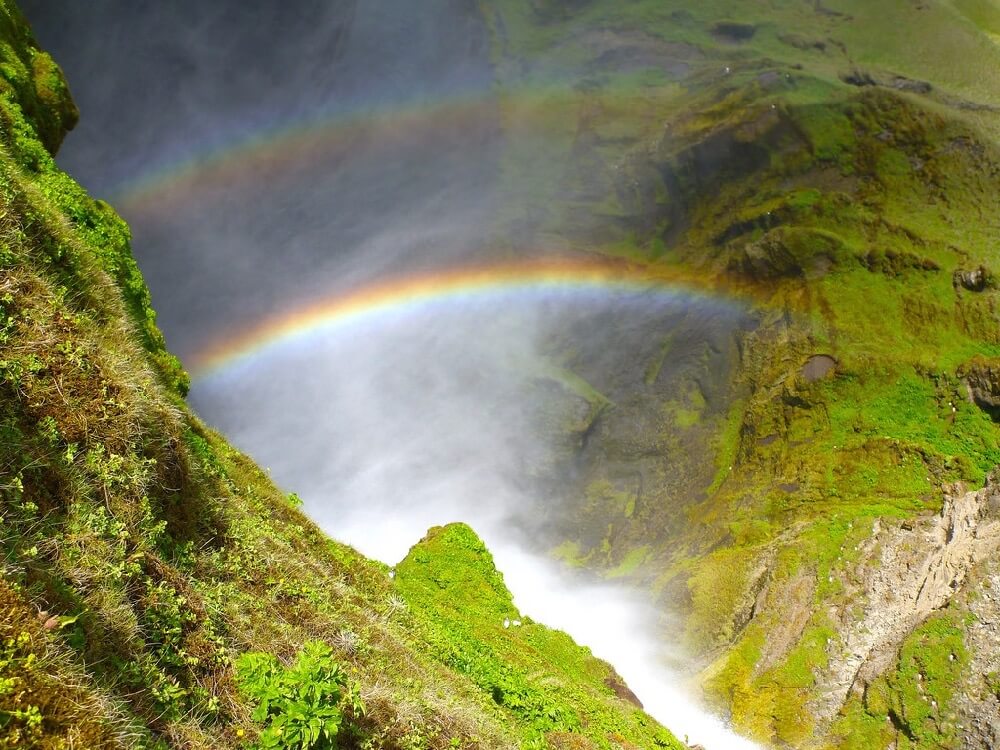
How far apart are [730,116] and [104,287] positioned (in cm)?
5318

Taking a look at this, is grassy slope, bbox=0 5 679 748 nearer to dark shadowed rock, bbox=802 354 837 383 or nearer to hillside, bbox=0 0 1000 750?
hillside, bbox=0 0 1000 750

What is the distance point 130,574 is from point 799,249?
1639 inches

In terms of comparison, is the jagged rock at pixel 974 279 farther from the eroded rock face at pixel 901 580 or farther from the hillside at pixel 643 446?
the eroded rock face at pixel 901 580

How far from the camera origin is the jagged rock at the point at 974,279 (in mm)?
32188

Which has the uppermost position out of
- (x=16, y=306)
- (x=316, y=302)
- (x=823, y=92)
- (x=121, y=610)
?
(x=823, y=92)

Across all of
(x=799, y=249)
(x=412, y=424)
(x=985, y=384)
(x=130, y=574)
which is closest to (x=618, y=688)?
(x=130, y=574)

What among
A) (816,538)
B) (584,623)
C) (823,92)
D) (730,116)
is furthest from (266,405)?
(823,92)

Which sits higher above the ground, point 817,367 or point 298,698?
point 817,367

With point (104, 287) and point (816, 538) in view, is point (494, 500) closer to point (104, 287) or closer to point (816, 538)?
point (816, 538)

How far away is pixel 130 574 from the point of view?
3961 millimetres

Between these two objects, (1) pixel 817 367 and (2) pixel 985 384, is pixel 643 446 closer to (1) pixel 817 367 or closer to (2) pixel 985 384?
(1) pixel 817 367

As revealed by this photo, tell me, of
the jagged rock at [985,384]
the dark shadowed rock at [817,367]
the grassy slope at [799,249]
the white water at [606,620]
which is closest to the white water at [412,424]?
the white water at [606,620]

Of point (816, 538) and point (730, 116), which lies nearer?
point (816, 538)

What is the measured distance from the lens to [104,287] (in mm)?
6398
